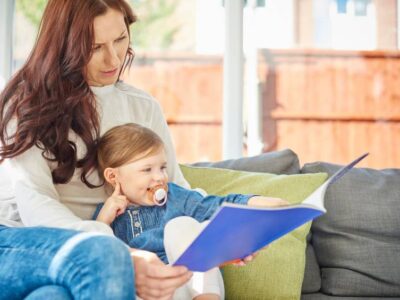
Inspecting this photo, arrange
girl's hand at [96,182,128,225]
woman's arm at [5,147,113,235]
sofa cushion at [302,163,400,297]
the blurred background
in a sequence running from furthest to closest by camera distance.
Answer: the blurred background, sofa cushion at [302,163,400,297], girl's hand at [96,182,128,225], woman's arm at [5,147,113,235]

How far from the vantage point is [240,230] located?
1235mm

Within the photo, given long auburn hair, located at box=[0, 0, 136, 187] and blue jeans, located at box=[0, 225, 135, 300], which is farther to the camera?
long auburn hair, located at box=[0, 0, 136, 187]

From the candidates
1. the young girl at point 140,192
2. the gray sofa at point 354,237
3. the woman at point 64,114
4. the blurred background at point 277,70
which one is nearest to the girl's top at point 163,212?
the young girl at point 140,192

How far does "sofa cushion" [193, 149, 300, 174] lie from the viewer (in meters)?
2.39

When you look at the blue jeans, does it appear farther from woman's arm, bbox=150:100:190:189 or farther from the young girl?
woman's arm, bbox=150:100:190:189

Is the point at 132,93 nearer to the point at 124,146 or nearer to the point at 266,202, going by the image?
the point at 124,146

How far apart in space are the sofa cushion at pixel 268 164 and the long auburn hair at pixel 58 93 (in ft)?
2.36

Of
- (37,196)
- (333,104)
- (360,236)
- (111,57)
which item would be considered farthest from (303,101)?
(37,196)

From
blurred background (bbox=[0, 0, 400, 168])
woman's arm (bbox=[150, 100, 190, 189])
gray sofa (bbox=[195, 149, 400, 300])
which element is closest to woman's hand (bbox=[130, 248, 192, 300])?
woman's arm (bbox=[150, 100, 190, 189])

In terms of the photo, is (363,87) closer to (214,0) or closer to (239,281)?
(214,0)

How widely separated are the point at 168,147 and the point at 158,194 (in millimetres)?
280

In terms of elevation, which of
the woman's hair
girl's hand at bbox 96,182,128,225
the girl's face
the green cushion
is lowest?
the green cushion

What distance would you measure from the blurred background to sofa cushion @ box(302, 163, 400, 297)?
691 mm

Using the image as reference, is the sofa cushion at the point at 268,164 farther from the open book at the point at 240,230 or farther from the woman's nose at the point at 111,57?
the open book at the point at 240,230
